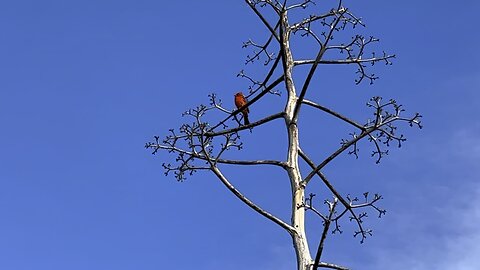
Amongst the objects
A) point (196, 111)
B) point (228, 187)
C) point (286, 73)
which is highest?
point (286, 73)

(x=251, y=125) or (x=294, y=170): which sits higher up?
(x=251, y=125)

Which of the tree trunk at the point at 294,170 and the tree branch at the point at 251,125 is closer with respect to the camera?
the tree trunk at the point at 294,170

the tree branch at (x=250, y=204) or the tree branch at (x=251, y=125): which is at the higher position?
the tree branch at (x=251, y=125)

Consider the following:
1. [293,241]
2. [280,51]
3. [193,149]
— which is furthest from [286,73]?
[293,241]

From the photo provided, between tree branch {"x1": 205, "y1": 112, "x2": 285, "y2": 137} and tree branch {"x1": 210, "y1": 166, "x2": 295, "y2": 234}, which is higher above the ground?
tree branch {"x1": 205, "y1": 112, "x2": 285, "y2": 137}

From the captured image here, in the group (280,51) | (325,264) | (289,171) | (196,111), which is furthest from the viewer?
(280,51)

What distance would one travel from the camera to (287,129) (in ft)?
25.8

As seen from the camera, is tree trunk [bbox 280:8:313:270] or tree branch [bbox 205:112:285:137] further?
tree branch [bbox 205:112:285:137]

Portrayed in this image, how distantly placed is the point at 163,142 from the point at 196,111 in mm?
491

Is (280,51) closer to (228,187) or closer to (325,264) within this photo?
(228,187)

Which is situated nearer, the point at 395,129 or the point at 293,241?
the point at 293,241

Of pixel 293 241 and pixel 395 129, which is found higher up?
pixel 395 129

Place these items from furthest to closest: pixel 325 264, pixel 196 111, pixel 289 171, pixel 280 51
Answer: pixel 280 51 → pixel 196 111 → pixel 289 171 → pixel 325 264

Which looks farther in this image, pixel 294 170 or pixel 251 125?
pixel 251 125
